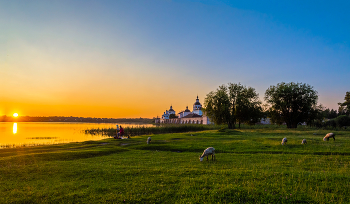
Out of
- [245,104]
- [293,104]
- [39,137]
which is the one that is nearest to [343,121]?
[293,104]

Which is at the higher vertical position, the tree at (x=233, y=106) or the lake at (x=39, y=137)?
the tree at (x=233, y=106)

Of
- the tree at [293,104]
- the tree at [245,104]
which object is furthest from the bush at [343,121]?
the tree at [245,104]

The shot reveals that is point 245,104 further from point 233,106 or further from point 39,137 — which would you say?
point 39,137

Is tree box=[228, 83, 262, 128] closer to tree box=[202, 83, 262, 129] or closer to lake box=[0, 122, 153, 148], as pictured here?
tree box=[202, 83, 262, 129]

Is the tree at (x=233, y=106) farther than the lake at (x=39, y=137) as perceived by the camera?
Yes

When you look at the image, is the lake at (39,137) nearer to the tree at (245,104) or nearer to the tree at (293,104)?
the tree at (245,104)

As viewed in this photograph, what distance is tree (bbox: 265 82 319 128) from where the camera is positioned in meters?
57.1

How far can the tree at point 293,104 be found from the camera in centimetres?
5712

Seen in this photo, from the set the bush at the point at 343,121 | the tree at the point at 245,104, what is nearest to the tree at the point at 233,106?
the tree at the point at 245,104

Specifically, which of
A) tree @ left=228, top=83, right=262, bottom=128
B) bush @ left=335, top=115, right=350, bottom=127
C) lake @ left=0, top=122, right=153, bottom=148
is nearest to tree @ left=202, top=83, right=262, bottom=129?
tree @ left=228, top=83, right=262, bottom=128

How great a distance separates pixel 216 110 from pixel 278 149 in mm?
40753

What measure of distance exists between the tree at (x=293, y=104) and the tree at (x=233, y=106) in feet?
17.3

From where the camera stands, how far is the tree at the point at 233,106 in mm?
58969

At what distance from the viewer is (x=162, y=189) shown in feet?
27.3
